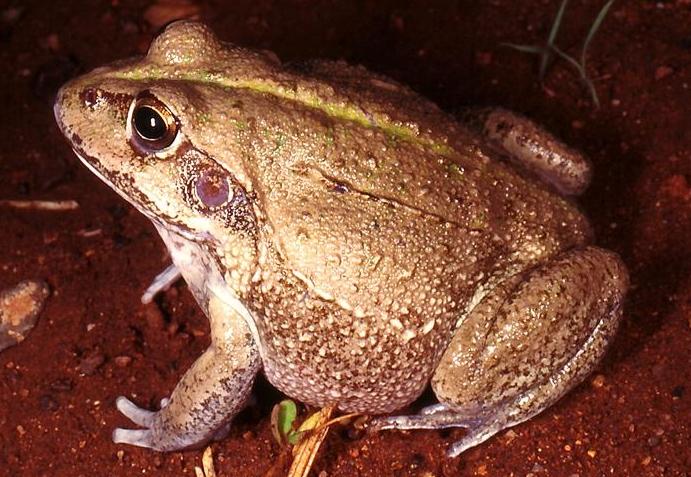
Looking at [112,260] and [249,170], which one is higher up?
[249,170]

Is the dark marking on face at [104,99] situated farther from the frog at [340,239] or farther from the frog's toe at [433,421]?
the frog's toe at [433,421]

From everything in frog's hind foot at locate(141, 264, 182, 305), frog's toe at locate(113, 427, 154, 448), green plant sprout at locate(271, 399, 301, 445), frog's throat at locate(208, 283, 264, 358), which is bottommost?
frog's toe at locate(113, 427, 154, 448)

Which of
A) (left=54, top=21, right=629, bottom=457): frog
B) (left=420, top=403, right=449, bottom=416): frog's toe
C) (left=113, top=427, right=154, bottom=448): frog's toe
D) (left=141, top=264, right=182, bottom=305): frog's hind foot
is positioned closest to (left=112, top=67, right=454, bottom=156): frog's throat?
(left=54, top=21, right=629, bottom=457): frog

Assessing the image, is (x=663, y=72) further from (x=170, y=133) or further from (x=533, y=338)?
(x=170, y=133)

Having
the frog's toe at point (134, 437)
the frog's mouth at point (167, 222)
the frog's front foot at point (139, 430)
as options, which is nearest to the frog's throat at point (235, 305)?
the frog's mouth at point (167, 222)

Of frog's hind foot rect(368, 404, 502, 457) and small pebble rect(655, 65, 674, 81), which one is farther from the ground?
small pebble rect(655, 65, 674, 81)

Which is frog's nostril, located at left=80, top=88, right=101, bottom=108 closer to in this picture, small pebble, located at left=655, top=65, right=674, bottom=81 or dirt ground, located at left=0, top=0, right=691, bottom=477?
dirt ground, located at left=0, top=0, right=691, bottom=477

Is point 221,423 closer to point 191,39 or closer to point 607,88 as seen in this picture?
point 191,39

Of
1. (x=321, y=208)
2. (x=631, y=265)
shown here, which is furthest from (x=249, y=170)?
(x=631, y=265)
